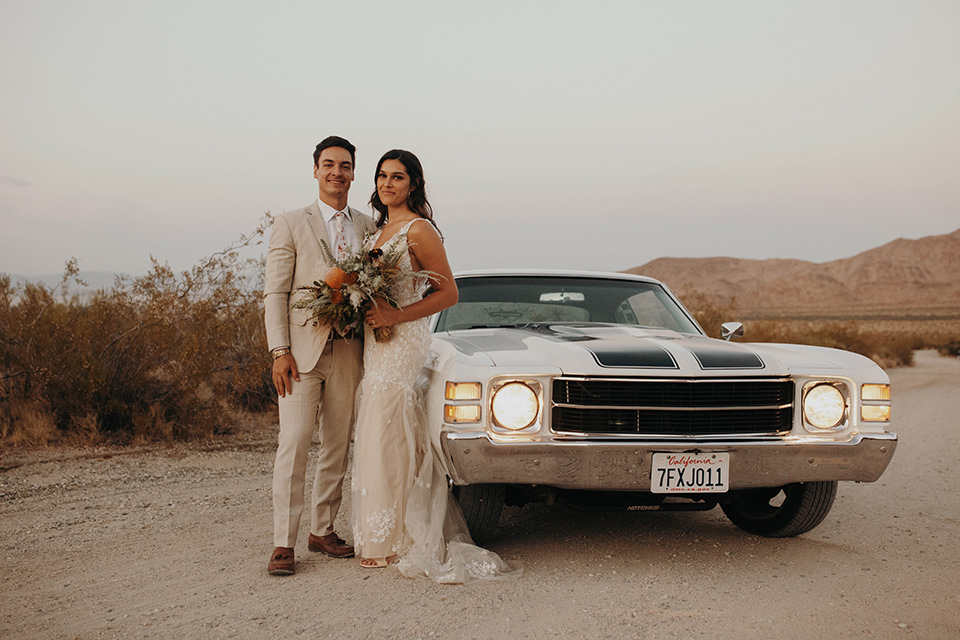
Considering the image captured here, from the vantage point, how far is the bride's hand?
3.56m

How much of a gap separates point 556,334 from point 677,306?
1.40 meters

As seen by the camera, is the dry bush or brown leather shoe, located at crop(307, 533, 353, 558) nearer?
brown leather shoe, located at crop(307, 533, 353, 558)

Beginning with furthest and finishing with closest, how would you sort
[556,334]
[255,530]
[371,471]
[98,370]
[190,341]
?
[190,341] → [98,370] → [255,530] → [556,334] → [371,471]

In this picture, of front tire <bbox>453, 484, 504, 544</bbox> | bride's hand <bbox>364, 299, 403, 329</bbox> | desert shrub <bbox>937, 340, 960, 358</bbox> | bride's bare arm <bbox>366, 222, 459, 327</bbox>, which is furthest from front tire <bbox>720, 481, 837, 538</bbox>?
desert shrub <bbox>937, 340, 960, 358</bbox>

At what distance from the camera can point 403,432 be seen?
3637 mm

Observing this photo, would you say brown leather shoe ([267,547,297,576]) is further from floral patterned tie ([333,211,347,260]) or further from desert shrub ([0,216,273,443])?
desert shrub ([0,216,273,443])

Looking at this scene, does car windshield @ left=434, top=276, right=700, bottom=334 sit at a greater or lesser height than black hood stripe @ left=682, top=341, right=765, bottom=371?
greater

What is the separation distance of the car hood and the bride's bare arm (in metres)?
0.26

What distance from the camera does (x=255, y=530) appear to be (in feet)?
14.3

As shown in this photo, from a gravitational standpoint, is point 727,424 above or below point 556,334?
below

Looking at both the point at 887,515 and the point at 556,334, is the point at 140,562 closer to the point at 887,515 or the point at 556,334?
the point at 556,334

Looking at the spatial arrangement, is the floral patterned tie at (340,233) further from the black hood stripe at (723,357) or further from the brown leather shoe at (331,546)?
the black hood stripe at (723,357)

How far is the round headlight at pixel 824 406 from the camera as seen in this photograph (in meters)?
3.54

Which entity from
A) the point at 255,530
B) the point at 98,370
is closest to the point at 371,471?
the point at 255,530
